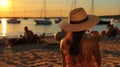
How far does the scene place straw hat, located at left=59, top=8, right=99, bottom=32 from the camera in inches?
134

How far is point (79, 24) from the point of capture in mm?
3434

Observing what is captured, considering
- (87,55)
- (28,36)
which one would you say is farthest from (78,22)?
(28,36)

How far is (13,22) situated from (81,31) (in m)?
118

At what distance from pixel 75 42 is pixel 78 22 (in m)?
0.20

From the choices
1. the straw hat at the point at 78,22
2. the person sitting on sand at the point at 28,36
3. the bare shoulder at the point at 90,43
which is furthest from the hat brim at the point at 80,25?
the person sitting on sand at the point at 28,36

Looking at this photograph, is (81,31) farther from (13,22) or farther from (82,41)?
(13,22)

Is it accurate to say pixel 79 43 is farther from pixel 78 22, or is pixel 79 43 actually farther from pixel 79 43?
pixel 78 22

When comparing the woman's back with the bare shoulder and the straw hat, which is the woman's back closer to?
the bare shoulder

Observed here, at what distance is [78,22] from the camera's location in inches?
136

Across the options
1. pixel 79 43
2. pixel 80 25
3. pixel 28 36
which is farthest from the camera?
pixel 28 36

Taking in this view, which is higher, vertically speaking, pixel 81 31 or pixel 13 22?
pixel 81 31

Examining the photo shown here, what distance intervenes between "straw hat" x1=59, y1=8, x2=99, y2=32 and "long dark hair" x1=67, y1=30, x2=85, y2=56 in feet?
0.23

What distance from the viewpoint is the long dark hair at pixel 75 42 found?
345 cm

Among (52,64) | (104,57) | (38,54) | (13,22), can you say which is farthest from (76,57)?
(13,22)
